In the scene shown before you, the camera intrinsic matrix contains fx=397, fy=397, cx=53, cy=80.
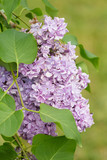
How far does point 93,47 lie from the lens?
3.22 metres

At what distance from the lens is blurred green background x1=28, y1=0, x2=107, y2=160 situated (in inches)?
87.0

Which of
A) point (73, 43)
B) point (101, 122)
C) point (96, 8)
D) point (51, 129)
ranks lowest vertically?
point (101, 122)

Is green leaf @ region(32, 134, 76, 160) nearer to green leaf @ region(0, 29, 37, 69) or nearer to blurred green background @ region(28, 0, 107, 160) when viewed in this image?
green leaf @ region(0, 29, 37, 69)

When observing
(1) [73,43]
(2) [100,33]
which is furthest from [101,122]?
(1) [73,43]

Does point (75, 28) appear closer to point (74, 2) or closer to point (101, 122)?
point (74, 2)

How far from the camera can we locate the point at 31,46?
0.57 m

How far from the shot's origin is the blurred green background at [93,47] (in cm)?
221

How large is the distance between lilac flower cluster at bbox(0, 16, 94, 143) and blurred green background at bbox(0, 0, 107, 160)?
152 centimetres

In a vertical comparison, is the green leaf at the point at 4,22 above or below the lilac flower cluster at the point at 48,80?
above

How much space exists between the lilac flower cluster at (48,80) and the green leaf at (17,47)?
2 centimetres

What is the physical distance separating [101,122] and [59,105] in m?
1.88

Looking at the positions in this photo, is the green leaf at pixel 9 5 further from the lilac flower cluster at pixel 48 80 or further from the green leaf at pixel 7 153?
the green leaf at pixel 7 153

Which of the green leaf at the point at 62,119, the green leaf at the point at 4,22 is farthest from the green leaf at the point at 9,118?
the green leaf at the point at 4,22

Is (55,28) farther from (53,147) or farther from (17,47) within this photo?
(53,147)
